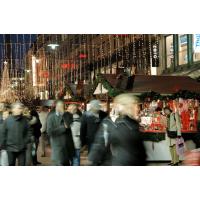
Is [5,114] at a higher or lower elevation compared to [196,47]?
lower

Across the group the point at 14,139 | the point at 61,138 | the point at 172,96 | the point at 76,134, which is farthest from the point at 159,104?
the point at 14,139

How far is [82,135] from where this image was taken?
30.2 feet

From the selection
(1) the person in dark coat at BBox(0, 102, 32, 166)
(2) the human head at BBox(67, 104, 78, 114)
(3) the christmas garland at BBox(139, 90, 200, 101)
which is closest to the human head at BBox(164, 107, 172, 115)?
(3) the christmas garland at BBox(139, 90, 200, 101)

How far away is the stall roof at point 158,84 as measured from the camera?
12.5m

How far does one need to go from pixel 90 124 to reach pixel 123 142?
8.34 feet

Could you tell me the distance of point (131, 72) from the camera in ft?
51.3

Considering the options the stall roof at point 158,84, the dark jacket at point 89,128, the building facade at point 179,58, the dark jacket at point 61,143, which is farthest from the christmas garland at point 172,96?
the dark jacket at point 61,143

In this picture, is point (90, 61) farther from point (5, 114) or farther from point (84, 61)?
point (5, 114)

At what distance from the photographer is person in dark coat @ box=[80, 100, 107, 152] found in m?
9.19

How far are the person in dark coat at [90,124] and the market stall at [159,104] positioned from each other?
8.65 ft

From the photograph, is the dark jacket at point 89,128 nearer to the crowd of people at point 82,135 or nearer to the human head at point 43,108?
the crowd of people at point 82,135
